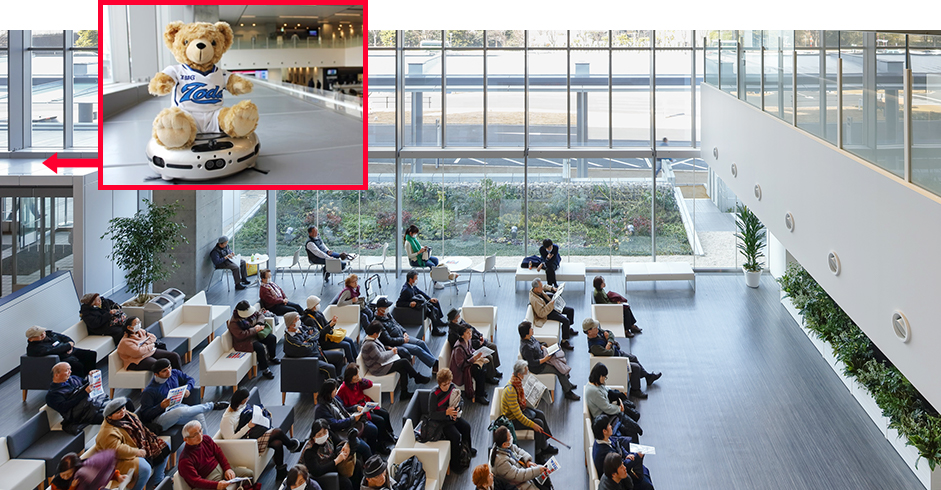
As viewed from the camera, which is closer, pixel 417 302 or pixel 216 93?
pixel 216 93

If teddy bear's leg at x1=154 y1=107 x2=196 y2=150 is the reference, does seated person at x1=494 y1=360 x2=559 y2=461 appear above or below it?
below

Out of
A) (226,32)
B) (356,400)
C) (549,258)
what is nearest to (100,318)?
(356,400)

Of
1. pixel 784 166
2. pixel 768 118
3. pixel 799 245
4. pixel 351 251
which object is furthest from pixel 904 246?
pixel 351 251

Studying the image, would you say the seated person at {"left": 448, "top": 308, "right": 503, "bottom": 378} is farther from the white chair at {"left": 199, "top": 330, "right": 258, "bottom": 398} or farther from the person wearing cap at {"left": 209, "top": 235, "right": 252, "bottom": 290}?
the person wearing cap at {"left": 209, "top": 235, "right": 252, "bottom": 290}

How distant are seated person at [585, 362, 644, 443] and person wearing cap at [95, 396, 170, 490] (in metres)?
4.41

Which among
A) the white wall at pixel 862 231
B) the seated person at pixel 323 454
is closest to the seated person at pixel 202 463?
the seated person at pixel 323 454

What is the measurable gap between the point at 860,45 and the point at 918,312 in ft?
7.71

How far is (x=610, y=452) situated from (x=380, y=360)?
3774mm

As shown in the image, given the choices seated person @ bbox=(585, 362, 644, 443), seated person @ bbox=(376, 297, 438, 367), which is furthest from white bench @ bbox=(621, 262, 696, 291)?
seated person @ bbox=(585, 362, 644, 443)

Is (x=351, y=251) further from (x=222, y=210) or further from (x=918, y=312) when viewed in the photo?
(x=918, y=312)

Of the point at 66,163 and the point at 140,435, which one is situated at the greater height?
the point at 66,163

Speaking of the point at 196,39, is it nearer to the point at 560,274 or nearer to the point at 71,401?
the point at 71,401

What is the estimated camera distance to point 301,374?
960cm

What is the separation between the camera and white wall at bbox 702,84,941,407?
512 cm
